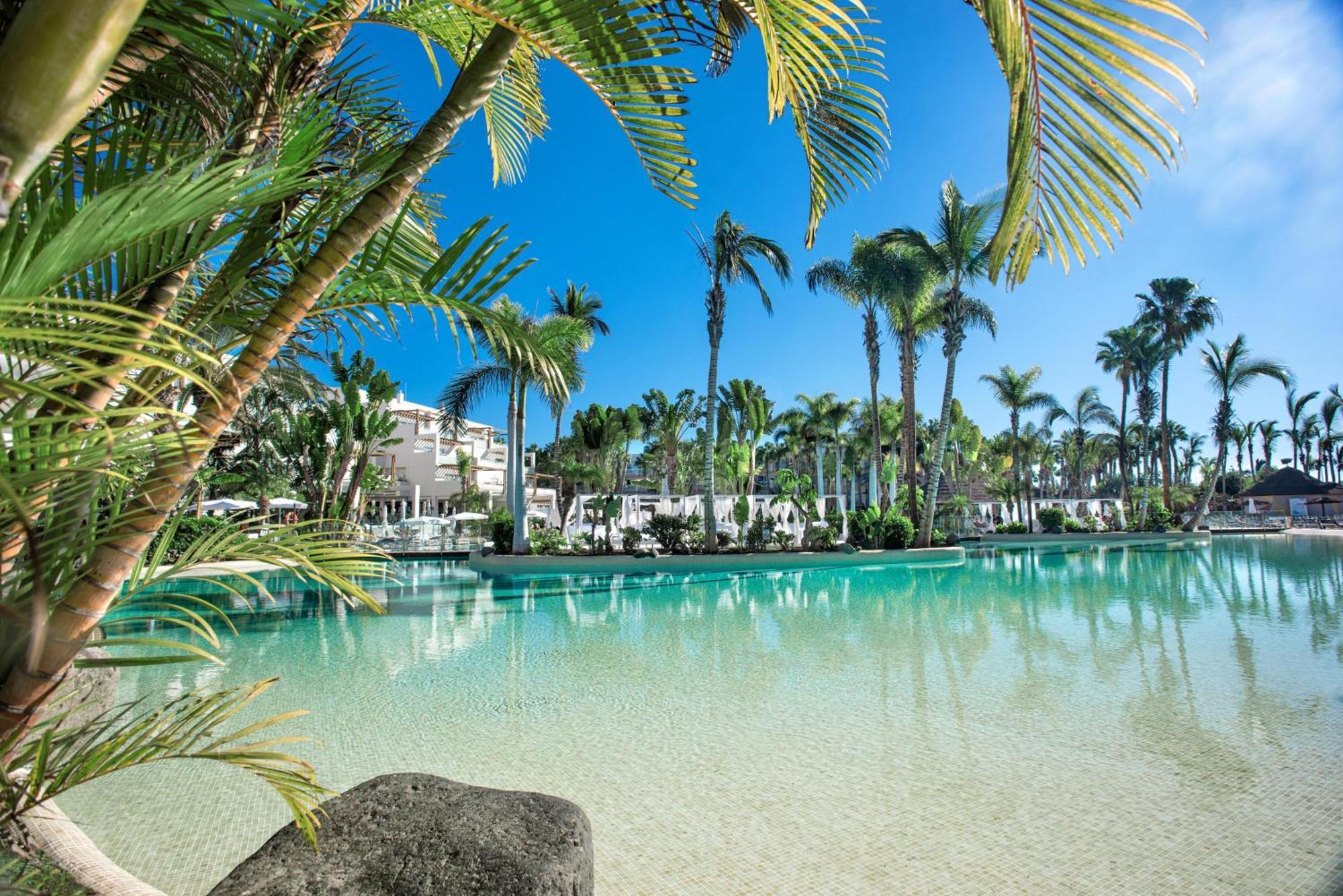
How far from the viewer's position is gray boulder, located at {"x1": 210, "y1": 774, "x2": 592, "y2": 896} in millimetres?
2193

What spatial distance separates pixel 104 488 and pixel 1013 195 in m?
2.11

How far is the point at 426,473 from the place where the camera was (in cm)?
4497

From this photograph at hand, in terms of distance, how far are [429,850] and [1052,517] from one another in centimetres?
3904

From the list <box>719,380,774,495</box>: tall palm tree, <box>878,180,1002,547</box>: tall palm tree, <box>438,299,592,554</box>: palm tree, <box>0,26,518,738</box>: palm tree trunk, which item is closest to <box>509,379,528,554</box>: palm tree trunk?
<box>438,299,592,554</box>: palm tree

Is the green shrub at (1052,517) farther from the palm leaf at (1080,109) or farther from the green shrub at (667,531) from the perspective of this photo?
the palm leaf at (1080,109)

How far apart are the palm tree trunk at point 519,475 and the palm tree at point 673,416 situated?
16.4 metres

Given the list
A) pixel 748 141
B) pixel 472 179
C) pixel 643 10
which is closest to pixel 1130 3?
pixel 643 10

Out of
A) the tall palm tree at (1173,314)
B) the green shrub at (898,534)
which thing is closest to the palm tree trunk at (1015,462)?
the tall palm tree at (1173,314)

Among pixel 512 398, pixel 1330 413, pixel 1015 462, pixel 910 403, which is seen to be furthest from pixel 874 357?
pixel 1330 413

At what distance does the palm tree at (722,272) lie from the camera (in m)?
22.6

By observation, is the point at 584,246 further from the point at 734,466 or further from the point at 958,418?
the point at 958,418

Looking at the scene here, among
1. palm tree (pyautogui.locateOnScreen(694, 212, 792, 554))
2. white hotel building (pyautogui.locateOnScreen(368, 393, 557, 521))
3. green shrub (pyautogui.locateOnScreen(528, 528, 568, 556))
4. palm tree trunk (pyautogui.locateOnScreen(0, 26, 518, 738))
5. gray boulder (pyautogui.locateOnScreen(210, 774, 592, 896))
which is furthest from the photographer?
white hotel building (pyautogui.locateOnScreen(368, 393, 557, 521))

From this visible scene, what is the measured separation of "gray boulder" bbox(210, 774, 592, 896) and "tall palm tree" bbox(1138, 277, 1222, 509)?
41763 millimetres

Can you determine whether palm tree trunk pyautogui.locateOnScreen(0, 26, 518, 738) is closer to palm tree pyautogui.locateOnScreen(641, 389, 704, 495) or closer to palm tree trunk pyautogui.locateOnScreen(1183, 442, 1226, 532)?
palm tree pyautogui.locateOnScreen(641, 389, 704, 495)
